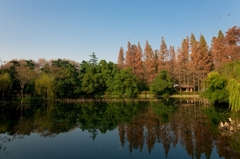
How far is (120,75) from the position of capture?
37.8 meters

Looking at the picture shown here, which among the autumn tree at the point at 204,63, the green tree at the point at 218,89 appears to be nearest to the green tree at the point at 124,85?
the green tree at the point at 218,89

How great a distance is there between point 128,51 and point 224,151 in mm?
45010

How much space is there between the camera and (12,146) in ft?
32.4

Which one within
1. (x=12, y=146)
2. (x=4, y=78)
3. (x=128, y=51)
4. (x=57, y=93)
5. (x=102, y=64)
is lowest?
(x=12, y=146)

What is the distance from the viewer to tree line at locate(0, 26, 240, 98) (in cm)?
3293

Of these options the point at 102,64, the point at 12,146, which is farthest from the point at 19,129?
the point at 102,64

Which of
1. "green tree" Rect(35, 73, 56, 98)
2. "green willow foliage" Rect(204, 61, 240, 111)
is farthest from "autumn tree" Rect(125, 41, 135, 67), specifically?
"green willow foliage" Rect(204, 61, 240, 111)

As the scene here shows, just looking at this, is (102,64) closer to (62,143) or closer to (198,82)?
(198,82)

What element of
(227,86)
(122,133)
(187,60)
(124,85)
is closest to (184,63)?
(187,60)

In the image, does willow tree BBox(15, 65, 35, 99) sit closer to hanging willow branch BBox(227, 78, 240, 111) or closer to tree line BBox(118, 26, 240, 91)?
tree line BBox(118, 26, 240, 91)

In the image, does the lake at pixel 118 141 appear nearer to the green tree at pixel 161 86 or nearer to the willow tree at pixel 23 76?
the willow tree at pixel 23 76

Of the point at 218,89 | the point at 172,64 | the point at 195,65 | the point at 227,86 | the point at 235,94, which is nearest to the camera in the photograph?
the point at 235,94

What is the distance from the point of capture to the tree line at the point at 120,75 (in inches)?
1296

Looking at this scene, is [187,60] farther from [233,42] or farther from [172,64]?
[233,42]
